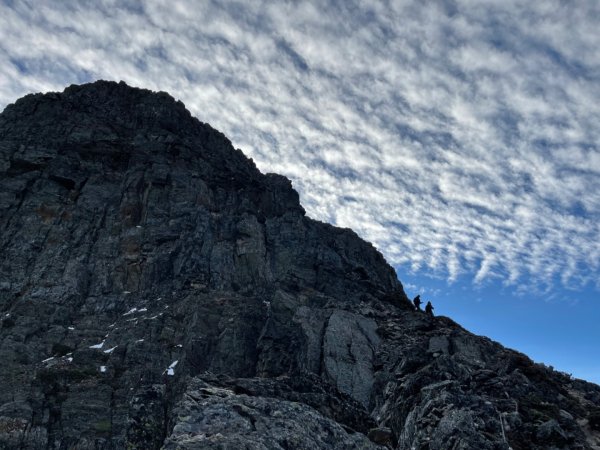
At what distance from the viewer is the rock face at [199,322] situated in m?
18.4

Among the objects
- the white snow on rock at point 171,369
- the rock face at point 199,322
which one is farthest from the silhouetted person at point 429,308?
the white snow on rock at point 171,369

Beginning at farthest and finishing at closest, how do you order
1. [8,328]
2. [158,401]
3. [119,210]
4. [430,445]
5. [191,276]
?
[119,210]
[191,276]
[8,328]
[158,401]
[430,445]

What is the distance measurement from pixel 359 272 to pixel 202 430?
219 feet

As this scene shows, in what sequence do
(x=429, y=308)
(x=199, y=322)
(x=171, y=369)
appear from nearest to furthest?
(x=171, y=369)
(x=199, y=322)
(x=429, y=308)

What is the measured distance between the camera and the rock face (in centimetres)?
1842

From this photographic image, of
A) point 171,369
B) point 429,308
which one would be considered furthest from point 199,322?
point 429,308

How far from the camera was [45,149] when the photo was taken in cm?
7388

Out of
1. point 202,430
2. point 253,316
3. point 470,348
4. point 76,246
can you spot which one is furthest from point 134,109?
point 202,430

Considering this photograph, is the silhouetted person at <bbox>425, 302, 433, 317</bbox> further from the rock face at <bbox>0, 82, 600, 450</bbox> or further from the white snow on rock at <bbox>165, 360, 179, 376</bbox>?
the white snow on rock at <bbox>165, 360, 179, 376</bbox>

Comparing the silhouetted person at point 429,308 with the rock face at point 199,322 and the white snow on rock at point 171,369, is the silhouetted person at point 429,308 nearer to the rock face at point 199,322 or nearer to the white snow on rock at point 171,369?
the rock face at point 199,322

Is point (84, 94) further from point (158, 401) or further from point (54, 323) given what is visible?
point (158, 401)

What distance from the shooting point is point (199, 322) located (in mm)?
50719

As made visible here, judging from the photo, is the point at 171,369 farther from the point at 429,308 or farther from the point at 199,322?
the point at 429,308

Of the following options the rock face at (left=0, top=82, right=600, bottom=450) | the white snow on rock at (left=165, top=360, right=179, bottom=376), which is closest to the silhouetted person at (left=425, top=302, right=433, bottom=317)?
the rock face at (left=0, top=82, right=600, bottom=450)
